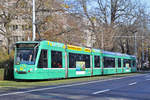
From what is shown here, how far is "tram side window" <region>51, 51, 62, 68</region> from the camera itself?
23.1 m

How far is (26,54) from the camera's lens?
71.3 ft

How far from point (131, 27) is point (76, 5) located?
23.2 m

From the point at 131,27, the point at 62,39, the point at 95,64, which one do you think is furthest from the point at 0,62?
the point at 131,27

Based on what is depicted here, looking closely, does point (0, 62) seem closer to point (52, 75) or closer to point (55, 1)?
point (52, 75)

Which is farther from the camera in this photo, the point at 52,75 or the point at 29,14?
the point at 29,14

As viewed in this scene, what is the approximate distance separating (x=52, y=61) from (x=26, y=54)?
2.39 metres

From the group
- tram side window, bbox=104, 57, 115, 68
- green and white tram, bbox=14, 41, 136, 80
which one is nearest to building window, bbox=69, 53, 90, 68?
green and white tram, bbox=14, 41, 136, 80

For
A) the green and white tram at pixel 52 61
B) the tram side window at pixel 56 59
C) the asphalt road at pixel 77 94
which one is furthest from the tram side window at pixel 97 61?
the asphalt road at pixel 77 94

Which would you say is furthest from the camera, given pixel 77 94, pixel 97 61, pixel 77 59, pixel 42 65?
pixel 97 61

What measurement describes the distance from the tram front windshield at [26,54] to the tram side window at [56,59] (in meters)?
2.03

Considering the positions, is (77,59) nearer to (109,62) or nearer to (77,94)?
(109,62)

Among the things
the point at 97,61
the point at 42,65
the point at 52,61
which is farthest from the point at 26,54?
the point at 97,61

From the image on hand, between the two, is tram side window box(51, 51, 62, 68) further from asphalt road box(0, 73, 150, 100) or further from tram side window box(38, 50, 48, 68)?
asphalt road box(0, 73, 150, 100)

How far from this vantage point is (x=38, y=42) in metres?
21.8
